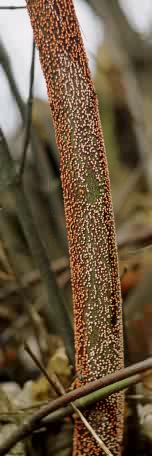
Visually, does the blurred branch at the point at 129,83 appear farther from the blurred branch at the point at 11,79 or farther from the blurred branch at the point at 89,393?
the blurred branch at the point at 89,393

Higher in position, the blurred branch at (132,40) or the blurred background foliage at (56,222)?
the blurred branch at (132,40)

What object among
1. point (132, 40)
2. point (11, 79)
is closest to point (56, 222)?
point (11, 79)

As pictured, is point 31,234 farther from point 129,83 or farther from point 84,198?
point 129,83

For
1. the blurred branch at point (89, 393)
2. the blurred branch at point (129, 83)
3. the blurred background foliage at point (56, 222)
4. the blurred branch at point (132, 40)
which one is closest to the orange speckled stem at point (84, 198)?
the blurred branch at point (89, 393)

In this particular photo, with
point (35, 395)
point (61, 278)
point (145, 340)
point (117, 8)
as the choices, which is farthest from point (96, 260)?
point (117, 8)

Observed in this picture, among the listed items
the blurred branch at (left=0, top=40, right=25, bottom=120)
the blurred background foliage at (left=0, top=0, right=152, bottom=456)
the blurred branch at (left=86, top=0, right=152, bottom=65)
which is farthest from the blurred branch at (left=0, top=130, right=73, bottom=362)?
the blurred branch at (left=86, top=0, right=152, bottom=65)

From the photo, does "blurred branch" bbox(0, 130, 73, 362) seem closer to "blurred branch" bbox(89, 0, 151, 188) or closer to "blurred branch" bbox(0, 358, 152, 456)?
"blurred branch" bbox(0, 358, 152, 456)

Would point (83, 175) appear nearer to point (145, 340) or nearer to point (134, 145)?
point (145, 340)
